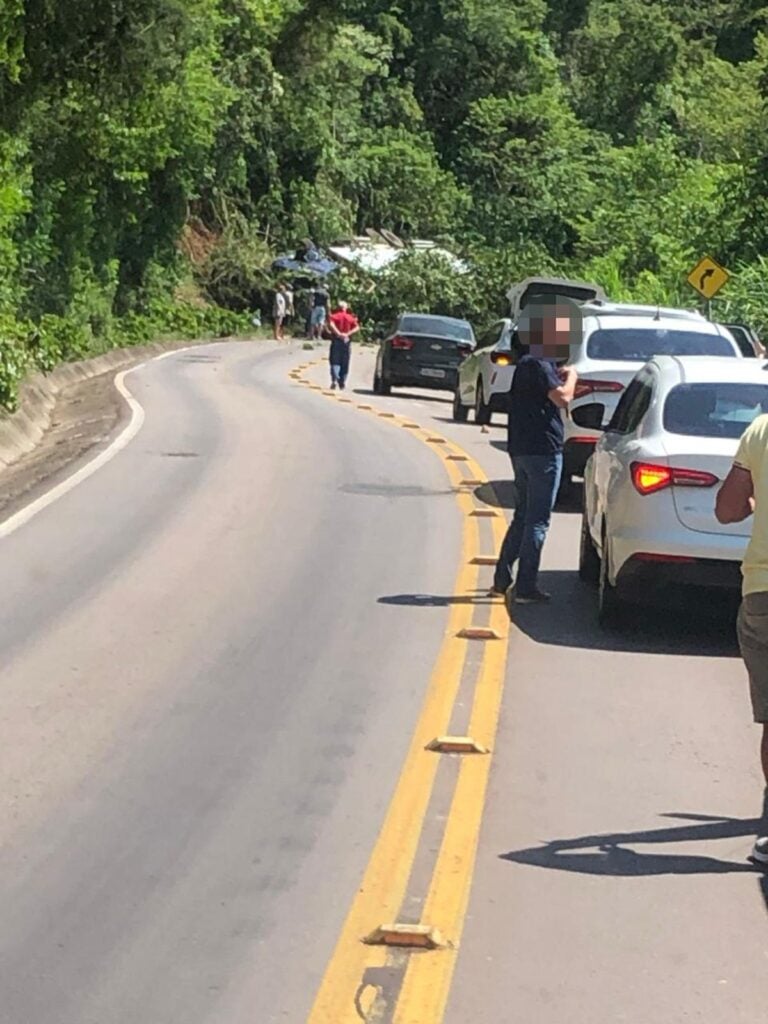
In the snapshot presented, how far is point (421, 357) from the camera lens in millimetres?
35062

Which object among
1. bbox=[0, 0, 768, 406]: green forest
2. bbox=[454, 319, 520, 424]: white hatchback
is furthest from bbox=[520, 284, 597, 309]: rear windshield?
bbox=[0, 0, 768, 406]: green forest

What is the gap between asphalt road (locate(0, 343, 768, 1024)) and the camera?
573cm

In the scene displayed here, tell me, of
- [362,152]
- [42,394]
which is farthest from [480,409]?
[362,152]

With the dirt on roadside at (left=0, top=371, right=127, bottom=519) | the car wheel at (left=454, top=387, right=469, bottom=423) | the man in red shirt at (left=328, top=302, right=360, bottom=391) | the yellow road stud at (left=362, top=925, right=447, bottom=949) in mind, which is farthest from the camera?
the man in red shirt at (left=328, top=302, right=360, bottom=391)

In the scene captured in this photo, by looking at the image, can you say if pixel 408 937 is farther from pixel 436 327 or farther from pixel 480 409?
pixel 436 327

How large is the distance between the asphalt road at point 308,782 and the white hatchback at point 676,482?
17.9 inches

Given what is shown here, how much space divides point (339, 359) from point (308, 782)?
89.9ft

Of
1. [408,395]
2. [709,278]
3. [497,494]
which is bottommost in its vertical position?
[408,395]

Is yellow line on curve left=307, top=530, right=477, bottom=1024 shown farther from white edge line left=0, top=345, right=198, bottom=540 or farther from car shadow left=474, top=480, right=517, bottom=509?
car shadow left=474, top=480, right=517, bottom=509

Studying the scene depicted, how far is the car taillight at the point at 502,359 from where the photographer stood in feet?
83.1

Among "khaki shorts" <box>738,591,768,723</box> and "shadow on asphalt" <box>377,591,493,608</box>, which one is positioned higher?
"khaki shorts" <box>738,591,768,723</box>

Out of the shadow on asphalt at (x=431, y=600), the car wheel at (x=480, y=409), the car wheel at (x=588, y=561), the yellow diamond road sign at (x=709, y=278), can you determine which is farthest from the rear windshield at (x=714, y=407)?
the yellow diamond road sign at (x=709, y=278)

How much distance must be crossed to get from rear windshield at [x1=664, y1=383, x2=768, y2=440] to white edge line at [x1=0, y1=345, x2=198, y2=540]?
586cm

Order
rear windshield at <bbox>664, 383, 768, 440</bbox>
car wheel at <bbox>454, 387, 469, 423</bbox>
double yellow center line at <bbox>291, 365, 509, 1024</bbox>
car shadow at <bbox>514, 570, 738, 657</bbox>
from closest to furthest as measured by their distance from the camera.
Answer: double yellow center line at <bbox>291, 365, 509, 1024</bbox>
car shadow at <bbox>514, 570, 738, 657</bbox>
rear windshield at <bbox>664, 383, 768, 440</bbox>
car wheel at <bbox>454, 387, 469, 423</bbox>
